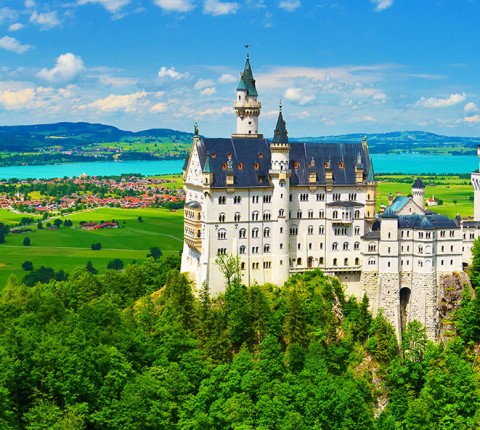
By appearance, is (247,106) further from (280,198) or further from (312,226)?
(312,226)

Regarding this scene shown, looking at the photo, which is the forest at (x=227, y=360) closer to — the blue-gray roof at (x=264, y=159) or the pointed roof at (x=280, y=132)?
the blue-gray roof at (x=264, y=159)

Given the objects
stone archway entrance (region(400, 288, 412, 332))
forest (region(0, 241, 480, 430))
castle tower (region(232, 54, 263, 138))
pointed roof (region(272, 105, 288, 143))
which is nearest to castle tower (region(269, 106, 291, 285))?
pointed roof (region(272, 105, 288, 143))

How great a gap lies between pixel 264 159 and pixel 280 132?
420 centimetres

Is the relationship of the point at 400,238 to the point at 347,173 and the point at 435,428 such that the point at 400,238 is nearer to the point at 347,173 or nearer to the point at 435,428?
the point at 347,173

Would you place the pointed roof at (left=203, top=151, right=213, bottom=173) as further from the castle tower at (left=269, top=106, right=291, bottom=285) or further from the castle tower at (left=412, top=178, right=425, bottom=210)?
the castle tower at (left=412, top=178, right=425, bottom=210)

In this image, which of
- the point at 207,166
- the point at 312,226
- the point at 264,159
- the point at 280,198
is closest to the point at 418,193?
the point at 312,226

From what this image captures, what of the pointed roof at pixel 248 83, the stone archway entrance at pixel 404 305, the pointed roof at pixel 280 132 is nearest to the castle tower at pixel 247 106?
the pointed roof at pixel 248 83

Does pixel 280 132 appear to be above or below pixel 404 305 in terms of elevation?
above

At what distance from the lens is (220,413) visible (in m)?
74.9

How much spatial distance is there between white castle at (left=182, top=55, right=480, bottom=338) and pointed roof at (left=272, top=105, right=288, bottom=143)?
0.40ft

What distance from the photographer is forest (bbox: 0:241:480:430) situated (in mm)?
69812

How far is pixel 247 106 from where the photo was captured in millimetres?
106688

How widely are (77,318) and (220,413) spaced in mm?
20177

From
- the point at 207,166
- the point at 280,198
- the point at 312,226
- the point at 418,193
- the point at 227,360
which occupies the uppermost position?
the point at 207,166
